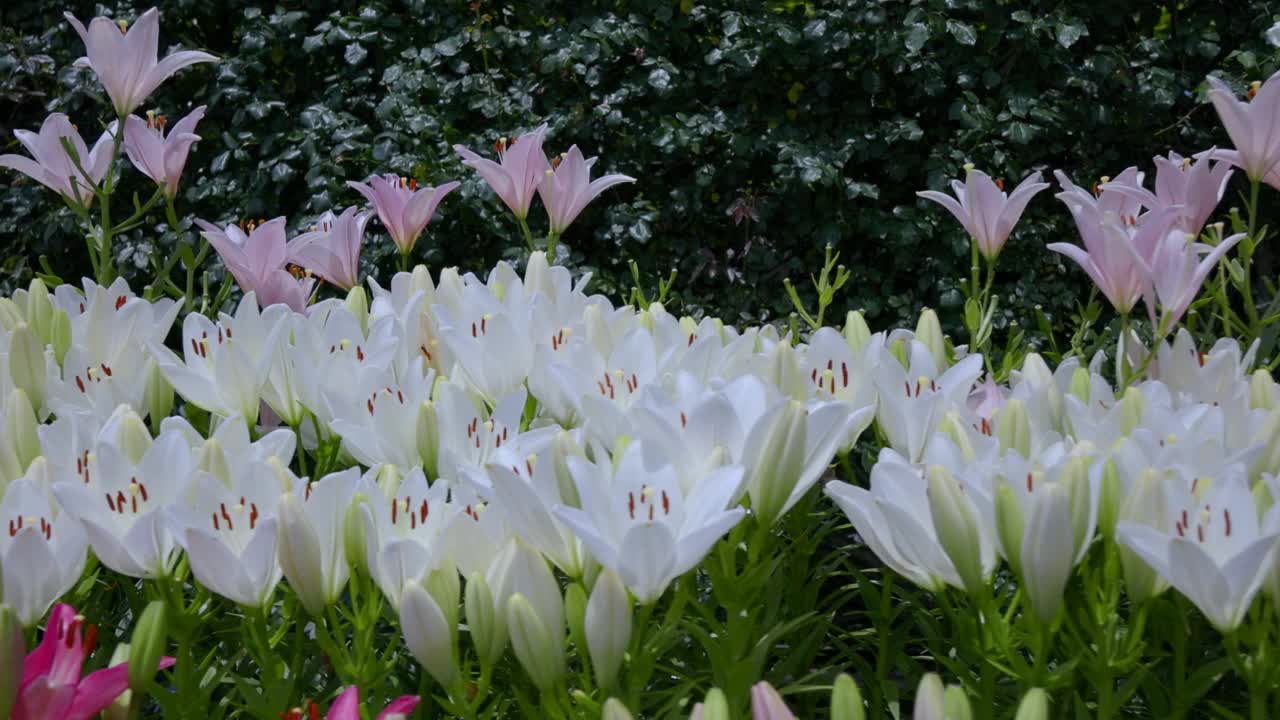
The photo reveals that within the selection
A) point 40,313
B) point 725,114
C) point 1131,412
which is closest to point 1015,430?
point 1131,412

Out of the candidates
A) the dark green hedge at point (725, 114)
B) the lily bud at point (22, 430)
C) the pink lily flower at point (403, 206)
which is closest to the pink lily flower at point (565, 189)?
the pink lily flower at point (403, 206)

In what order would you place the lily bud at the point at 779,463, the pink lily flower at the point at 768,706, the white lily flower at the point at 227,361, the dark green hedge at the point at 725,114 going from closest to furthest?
the pink lily flower at the point at 768,706
the lily bud at the point at 779,463
the white lily flower at the point at 227,361
the dark green hedge at the point at 725,114

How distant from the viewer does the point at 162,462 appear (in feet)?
2.71

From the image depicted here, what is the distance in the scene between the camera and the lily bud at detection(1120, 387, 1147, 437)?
921 millimetres

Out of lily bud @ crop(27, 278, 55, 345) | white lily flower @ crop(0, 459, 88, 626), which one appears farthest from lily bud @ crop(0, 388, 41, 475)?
lily bud @ crop(27, 278, 55, 345)

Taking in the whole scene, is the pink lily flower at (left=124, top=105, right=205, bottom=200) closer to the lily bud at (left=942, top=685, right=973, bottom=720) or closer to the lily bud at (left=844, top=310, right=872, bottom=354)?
the lily bud at (left=844, top=310, right=872, bottom=354)

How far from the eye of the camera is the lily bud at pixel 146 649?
27.6 inches

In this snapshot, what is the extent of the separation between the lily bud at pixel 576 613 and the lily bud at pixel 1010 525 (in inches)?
10.2

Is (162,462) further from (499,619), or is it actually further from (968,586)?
(968,586)

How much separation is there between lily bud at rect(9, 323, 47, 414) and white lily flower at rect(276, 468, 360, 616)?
42cm

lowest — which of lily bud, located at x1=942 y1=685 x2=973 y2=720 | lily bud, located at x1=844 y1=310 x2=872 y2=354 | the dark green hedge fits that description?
the dark green hedge

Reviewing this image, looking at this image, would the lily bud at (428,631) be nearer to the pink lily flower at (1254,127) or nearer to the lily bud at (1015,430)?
the lily bud at (1015,430)

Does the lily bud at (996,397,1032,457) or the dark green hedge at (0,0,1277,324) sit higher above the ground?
the lily bud at (996,397,1032,457)

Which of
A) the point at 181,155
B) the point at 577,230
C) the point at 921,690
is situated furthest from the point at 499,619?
the point at 577,230
